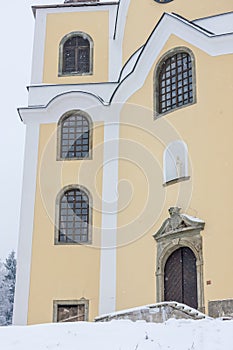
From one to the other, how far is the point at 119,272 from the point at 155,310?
4.86 m

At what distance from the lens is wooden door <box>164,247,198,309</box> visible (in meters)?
15.5

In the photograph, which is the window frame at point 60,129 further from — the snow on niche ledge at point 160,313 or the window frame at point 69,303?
the snow on niche ledge at point 160,313

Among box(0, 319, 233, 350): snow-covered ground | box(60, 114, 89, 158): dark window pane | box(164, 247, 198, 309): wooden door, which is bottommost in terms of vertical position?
box(0, 319, 233, 350): snow-covered ground

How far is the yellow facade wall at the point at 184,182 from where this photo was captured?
15055mm

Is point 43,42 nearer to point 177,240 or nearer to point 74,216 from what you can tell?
point 74,216

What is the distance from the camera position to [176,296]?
15.8 metres

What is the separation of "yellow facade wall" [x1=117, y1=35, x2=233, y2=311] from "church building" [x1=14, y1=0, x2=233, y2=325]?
29mm

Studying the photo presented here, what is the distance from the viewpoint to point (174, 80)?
17.5 meters

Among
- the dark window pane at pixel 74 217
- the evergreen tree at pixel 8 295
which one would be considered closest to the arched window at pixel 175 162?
the dark window pane at pixel 74 217

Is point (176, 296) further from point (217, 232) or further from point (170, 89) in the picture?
point (170, 89)

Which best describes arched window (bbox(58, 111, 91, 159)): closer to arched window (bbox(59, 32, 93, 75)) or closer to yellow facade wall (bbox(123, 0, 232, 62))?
arched window (bbox(59, 32, 93, 75))

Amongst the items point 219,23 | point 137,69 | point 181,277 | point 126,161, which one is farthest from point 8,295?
point 219,23

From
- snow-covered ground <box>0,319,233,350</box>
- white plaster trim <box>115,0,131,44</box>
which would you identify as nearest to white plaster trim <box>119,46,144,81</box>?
white plaster trim <box>115,0,131,44</box>

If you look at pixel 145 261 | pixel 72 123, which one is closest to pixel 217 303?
pixel 145 261
